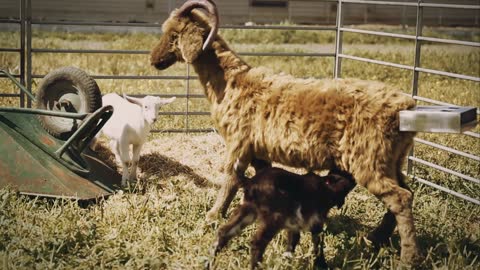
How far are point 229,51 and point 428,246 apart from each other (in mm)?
2438

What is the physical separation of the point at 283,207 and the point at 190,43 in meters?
1.99

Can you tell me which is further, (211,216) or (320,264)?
(211,216)

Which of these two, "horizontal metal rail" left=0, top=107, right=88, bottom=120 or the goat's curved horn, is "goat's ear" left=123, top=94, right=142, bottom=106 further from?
the goat's curved horn

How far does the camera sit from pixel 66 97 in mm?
7676

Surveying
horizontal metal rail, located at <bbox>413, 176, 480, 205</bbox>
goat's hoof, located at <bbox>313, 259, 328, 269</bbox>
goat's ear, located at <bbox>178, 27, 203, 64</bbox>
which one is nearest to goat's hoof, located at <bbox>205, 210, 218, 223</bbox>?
goat's hoof, located at <bbox>313, 259, 328, 269</bbox>

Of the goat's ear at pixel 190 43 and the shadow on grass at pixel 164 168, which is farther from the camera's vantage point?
the shadow on grass at pixel 164 168

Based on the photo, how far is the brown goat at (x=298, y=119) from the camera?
226 inches

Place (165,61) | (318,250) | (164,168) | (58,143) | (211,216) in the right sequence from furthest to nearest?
(164,168) → (58,143) → (165,61) → (211,216) → (318,250)

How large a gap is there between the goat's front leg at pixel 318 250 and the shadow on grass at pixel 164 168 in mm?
2425

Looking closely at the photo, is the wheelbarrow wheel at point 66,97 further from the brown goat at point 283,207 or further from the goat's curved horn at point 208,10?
the brown goat at point 283,207

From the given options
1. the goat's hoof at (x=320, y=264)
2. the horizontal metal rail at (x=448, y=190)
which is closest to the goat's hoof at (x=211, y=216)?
the goat's hoof at (x=320, y=264)

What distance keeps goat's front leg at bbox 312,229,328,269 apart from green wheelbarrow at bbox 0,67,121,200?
90.8 inches

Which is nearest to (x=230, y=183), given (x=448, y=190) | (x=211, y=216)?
(x=211, y=216)

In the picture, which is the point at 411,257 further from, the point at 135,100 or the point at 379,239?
the point at 135,100
